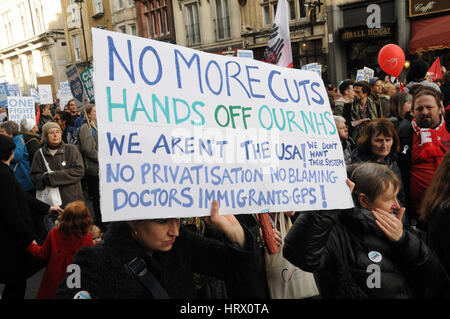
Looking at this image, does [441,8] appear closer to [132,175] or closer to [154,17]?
[132,175]

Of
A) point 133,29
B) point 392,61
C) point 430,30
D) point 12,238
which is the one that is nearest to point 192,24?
point 133,29

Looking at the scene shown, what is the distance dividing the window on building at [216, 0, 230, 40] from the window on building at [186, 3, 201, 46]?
175 centimetres

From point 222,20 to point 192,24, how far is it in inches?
104

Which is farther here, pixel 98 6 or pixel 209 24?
pixel 98 6

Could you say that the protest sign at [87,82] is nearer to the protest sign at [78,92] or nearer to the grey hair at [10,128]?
the protest sign at [78,92]

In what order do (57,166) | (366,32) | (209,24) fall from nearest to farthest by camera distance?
(57,166)
(366,32)
(209,24)

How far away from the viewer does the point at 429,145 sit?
3.51 metres

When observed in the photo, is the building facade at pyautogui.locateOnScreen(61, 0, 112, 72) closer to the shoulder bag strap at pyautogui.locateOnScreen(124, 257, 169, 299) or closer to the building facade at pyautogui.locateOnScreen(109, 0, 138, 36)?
the building facade at pyautogui.locateOnScreen(109, 0, 138, 36)

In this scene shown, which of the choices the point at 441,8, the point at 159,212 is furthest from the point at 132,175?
the point at 441,8

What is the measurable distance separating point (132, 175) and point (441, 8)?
16.7 m

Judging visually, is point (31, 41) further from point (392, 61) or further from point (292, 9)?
point (392, 61)

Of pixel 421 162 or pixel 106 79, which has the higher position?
pixel 106 79
